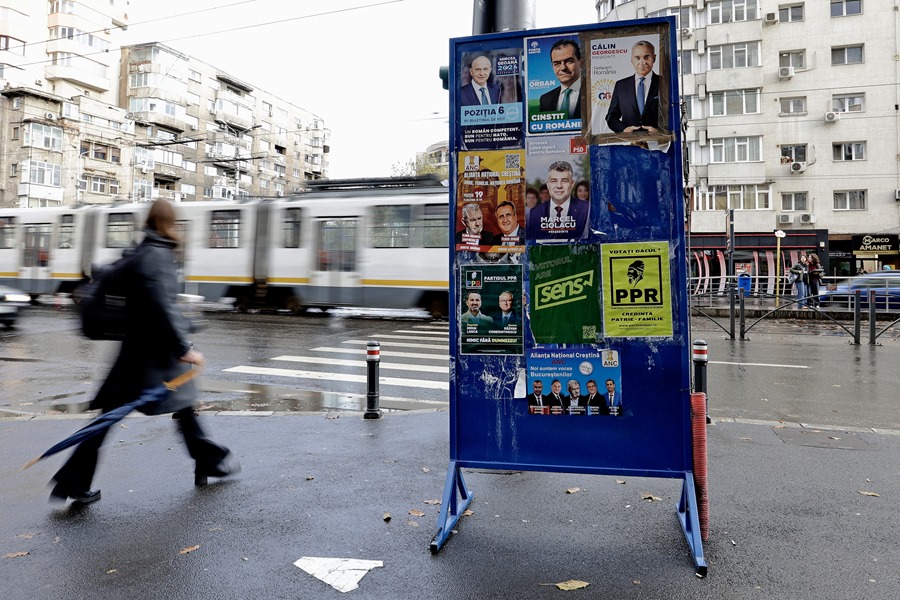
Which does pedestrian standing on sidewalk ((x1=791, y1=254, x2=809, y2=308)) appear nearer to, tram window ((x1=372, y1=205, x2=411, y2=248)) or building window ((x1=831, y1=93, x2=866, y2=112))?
tram window ((x1=372, y1=205, x2=411, y2=248))

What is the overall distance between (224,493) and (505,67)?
335cm

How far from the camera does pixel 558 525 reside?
4254 millimetres

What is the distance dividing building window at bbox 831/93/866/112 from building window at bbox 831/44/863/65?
74.5 inches

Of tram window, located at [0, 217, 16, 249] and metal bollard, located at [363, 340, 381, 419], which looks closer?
metal bollard, located at [363, 340, 381, 419]

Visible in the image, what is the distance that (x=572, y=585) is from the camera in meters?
3.46

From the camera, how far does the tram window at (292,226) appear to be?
19938 millimetres

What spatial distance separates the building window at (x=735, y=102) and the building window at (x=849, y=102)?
172 inches

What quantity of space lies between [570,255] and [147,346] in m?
2.75

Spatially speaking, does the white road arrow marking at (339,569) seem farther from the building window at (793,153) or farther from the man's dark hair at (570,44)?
the building window at (793,153)

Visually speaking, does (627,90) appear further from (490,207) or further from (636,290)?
(636,290)

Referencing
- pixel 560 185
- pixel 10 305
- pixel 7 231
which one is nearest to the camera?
pixel 560 185

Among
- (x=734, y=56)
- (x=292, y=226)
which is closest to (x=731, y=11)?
(x=734, y=56)

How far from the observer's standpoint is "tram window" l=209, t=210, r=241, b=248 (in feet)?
68.4

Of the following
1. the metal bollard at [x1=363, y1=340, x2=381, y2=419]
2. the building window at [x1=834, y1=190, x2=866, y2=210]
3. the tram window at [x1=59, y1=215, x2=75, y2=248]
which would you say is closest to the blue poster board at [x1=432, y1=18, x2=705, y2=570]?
the metal bollard at [x1=363, y1=340, x2=381, y2=419]
